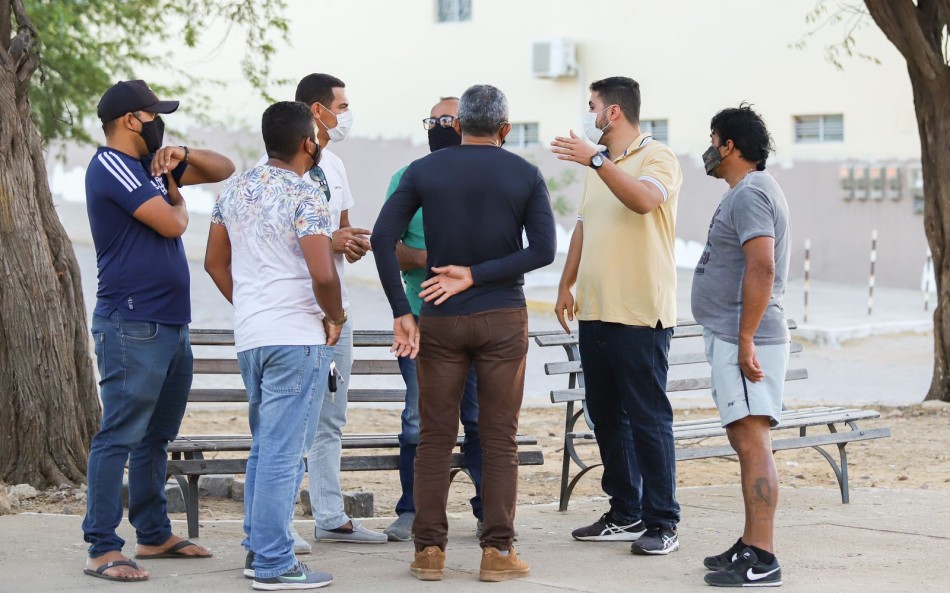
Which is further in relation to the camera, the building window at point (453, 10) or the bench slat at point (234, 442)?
the building window at point (453, 10)

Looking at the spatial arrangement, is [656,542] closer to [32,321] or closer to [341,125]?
[341,125]

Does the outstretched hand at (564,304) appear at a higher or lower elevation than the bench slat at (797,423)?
higher

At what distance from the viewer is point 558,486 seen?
7.86 metres

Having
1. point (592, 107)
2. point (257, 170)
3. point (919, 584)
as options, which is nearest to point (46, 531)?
point (257, 170)

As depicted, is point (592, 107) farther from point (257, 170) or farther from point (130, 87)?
point (130, 87)

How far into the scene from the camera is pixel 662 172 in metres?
5.48

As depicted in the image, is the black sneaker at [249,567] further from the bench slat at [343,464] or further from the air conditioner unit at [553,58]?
the air conditioner unit at [553,58]

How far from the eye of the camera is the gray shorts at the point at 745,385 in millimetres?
5066

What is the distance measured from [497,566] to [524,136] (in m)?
22.0

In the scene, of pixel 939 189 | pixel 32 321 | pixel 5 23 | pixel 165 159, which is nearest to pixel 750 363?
pixel 165 159

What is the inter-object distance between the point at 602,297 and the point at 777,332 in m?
0.79

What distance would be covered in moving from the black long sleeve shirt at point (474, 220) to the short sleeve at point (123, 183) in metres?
0.90

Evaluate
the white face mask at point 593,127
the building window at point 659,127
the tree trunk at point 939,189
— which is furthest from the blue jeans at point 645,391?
the building window at point 659,127

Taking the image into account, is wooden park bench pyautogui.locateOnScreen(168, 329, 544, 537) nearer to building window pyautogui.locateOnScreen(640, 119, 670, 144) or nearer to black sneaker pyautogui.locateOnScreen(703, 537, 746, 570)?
black sneaker pyautogui.locateOnScreen(703, 537, 746, 570)
